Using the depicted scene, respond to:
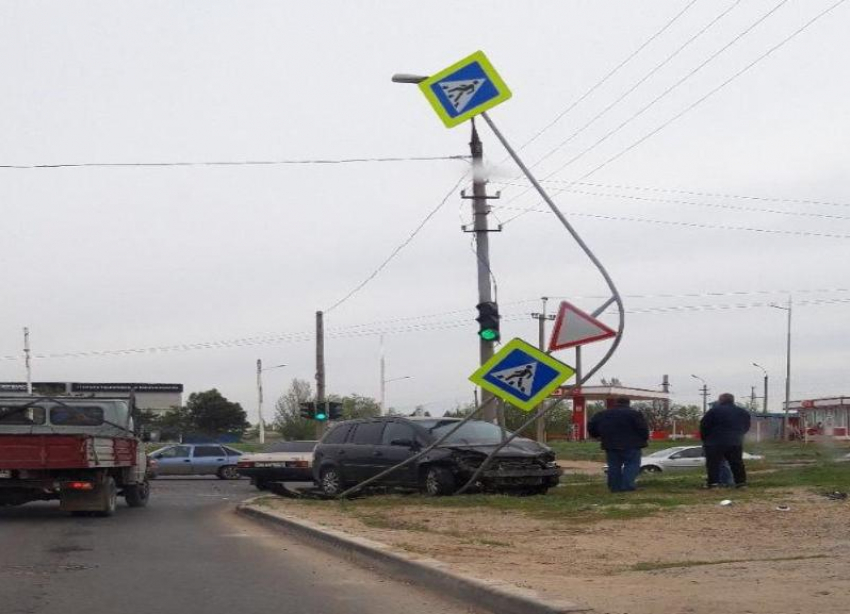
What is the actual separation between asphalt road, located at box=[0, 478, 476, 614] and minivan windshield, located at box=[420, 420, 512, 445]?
3.67m

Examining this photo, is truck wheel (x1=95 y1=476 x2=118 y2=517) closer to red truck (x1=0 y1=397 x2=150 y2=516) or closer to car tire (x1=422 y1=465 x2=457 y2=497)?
red truck (x1=0 y1=397 x2=150 y2=516)

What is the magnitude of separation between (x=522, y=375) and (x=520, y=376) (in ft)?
0.11

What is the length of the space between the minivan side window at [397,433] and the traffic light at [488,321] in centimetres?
243

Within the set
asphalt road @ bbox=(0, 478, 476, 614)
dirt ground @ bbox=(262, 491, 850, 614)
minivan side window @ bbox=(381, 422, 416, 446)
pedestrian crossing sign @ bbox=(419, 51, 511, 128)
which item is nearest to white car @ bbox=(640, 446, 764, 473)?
minivan side window @ bbox=(381, 422, 416, 446)

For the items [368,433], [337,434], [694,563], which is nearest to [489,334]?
[368,433]

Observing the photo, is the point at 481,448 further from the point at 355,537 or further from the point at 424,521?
the point at 355,537

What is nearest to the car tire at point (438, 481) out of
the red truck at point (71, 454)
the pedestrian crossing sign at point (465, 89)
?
the red truck at point (71, 454)

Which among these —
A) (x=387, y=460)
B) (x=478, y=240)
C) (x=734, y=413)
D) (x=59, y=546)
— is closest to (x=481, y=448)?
(x=387, y=460)

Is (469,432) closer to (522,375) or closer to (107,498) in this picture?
(522,375)

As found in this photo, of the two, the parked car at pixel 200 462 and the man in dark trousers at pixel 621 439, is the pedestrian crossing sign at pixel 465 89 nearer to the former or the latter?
the man in dark trousers at pixel 621 439

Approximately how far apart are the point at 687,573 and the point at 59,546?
7.46 meters

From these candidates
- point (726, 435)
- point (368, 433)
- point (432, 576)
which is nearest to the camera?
point (432, 576)

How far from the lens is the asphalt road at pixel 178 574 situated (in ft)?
29.3

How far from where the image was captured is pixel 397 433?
19.4 metres
